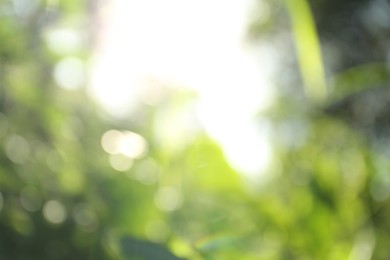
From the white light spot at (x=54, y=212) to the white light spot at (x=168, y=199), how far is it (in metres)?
0.03

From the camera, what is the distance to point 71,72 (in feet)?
0.91

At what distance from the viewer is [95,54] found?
0.29 metres

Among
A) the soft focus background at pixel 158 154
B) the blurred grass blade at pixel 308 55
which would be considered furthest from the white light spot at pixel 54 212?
the blurred grass blade at pixel 308 55

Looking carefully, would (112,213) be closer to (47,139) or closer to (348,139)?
(47,139)

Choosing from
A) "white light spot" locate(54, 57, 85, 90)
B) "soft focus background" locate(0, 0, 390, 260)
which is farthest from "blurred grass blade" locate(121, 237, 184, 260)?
"white light spot" locate(54, 57, 85, 90)

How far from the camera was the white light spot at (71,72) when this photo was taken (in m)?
0.27

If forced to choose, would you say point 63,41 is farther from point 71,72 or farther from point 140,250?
point 140,250

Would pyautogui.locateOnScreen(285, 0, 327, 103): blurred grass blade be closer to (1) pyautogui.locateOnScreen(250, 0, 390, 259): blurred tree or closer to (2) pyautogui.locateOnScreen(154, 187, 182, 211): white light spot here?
(1) pyautogui.locateOnScreen(250, 0, 390, 259): blurred tree

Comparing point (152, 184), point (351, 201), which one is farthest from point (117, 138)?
point (351, 201)

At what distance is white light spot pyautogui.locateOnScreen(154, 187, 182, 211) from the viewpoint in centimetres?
22

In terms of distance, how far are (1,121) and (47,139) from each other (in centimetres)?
2

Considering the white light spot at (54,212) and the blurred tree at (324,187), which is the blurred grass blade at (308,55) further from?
the white light spot at (54,212)

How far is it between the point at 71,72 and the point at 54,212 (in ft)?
0.28

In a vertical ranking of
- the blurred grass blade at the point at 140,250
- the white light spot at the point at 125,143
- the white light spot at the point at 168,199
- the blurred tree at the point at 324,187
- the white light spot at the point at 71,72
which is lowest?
the blurred tree at the point at 324,187
